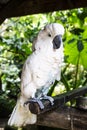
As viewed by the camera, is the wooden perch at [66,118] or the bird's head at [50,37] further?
the wooden perch at [66,118]

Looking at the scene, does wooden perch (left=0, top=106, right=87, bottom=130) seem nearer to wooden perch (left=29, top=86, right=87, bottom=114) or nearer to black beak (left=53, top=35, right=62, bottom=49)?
wooden perch (left=29, top=86, right=87, bottom=114)

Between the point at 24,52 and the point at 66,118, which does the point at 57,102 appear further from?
the point at 24,52

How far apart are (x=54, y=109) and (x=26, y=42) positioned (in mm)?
1729

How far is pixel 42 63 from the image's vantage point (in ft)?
4.24

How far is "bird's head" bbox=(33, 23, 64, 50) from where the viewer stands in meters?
1.27

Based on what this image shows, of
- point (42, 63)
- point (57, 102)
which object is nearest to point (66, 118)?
point (57, 102)

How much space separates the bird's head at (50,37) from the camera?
1.27 metres

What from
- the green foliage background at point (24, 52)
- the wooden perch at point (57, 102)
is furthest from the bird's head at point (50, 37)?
the green foliage background at point (24, 52)

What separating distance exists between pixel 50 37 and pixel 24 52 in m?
1.66

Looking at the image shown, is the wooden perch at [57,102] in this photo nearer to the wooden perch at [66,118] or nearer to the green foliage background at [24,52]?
the wooden perch at [66,118]

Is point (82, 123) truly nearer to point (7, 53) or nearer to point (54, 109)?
point (54, 109)

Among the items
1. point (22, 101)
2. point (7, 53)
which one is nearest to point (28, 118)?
point (22, 101)

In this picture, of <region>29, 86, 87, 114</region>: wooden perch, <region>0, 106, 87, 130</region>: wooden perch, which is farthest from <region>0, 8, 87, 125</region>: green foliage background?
<region>0, 106, 87, 130</region>: wooden perch

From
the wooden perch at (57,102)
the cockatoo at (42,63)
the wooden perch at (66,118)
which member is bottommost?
the wooden perch at (66,118)
